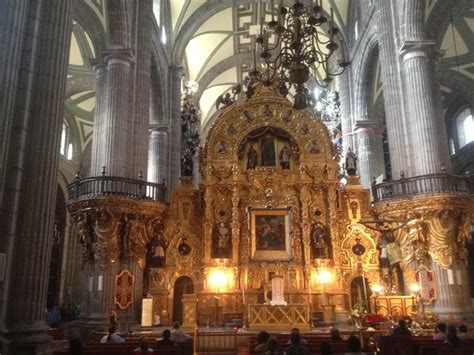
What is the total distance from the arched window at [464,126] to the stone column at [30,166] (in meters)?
22.1

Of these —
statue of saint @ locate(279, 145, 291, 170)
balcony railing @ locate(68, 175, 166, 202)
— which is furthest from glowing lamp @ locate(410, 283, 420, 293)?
balcony railing @ locate(68, 175, 166, 202)

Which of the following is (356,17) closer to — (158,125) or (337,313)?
(158,125)

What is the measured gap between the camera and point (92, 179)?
14.7m

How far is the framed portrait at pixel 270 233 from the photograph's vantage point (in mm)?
17531

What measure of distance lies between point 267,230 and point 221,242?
1774 mm

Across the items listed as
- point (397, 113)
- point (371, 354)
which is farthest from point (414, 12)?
point (371, 354)

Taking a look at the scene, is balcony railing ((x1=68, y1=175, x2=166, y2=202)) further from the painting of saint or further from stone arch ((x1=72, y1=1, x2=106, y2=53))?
Result: stone arch ((x1=72, y1=1, x2=106, y2=53))

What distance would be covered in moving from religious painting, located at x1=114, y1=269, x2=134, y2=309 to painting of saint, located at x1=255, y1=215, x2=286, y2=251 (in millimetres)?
5022

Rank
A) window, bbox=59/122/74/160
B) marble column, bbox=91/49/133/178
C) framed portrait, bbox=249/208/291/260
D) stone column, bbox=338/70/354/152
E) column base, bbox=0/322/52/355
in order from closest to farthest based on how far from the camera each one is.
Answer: column base, bbox=0/322/52/355 < marble column, bbox=91/49/133/178 < framed portrait, bbox=249/208/291/260 < stone column, bbox=338/70/354/152 < window, bbox=59/122/74/160

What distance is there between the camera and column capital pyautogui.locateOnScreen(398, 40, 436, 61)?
53.4ft

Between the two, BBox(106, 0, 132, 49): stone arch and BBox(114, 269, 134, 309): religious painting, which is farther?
BBox(106, 0, 132, 49): stone arch

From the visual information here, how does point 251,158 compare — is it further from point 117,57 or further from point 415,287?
point 415,287

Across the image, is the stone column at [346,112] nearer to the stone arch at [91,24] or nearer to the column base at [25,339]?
the stone arch at [91,24]

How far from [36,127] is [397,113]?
39.1ft
